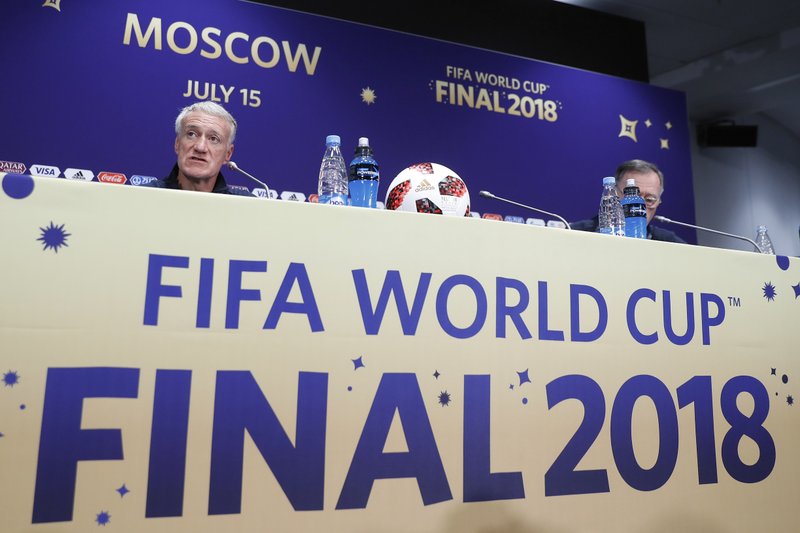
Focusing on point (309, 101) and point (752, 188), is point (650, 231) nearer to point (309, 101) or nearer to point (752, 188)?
point (309, 101)

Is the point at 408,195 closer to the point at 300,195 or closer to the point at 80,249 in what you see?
the point at 80,249

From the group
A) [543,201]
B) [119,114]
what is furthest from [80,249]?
[543,201]

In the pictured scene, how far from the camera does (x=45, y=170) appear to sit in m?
2.42

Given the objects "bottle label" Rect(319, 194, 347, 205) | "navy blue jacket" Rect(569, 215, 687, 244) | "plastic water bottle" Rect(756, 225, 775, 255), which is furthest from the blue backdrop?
"bottle label" Rect(319, 194, 347, 205)

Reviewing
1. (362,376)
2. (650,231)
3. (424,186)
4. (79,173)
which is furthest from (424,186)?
(79,173)

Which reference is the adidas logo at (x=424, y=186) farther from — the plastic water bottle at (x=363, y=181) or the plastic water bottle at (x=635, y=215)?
the plastic water bottle at (x=635, y=215)

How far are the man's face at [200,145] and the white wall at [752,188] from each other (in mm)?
4414

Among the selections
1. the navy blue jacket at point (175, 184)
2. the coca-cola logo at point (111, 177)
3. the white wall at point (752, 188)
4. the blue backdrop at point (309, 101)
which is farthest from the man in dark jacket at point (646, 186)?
the white wall at point (752, 188)

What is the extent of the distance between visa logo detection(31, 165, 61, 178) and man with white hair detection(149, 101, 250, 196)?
0.53m

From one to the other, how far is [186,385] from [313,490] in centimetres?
29

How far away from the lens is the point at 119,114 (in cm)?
258

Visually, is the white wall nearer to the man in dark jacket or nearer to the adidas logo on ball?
the man in dark jacket

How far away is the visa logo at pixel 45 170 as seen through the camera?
2.41 meters

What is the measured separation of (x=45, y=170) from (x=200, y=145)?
73 cm
